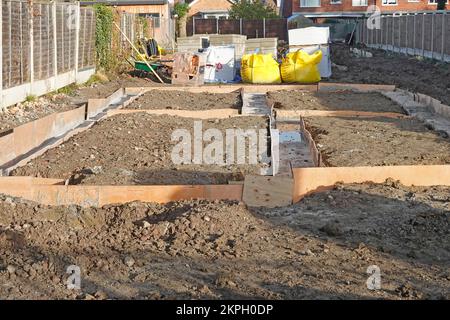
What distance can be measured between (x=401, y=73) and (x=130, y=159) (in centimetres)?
1822

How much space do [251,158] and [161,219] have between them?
11.8 feet

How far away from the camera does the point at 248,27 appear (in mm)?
47812

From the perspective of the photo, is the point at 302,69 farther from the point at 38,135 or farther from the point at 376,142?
the point at 38,135

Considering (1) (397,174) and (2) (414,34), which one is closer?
(1) (397,174)

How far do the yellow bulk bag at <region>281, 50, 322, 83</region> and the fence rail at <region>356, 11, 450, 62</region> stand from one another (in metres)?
7.08

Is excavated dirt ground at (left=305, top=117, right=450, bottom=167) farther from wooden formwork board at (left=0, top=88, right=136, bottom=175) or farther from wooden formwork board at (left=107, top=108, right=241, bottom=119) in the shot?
wooden formwork board at (left=0, top=88, right=136, bottom=175)

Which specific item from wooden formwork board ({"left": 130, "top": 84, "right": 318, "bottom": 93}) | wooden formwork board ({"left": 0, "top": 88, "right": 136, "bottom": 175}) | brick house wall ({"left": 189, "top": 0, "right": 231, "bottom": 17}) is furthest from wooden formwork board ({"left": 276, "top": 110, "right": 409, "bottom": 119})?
brick house wall ({"left": 189, "top": 0, "right": 231, "bottom": 17})

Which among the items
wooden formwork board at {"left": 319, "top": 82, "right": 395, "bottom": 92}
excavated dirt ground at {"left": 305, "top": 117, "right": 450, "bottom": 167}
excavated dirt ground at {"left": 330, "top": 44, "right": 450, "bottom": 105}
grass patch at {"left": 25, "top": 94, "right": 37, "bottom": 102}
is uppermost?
excavated dirt ground at {"left": 330, "top": 44, "right": 450, "bottom": 105}

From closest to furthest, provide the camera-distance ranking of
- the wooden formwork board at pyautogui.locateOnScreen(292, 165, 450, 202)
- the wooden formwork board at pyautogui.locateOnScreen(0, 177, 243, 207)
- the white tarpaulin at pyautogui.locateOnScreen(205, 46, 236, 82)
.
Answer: the wooden formwork board at pyautogui.locateOnScreen(0, 177, 243, 207)
the wooden formwork board at pyautogui.locateOnScreen(292, 165, 450, 202)
the white tarpaulin at pyautogui.locateOnScreen(205, 46, 236, 82)

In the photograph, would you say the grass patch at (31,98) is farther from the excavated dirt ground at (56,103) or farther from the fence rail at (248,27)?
the fence rail at (248,27)

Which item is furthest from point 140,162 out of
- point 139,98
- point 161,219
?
point 139,98

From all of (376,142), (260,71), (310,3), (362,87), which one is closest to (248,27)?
(310,3)

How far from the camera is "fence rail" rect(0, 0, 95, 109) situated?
15961mm

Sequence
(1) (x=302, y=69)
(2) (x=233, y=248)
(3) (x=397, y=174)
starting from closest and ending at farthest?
(2) (x=233, y=248) → (3) (x=397, y=174) → (1) (x=302, y=69)
